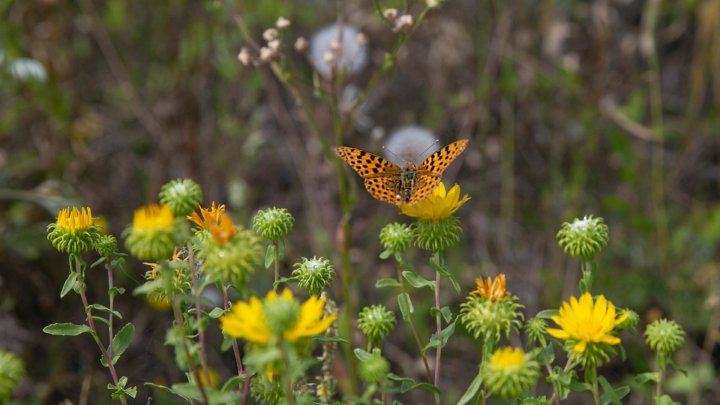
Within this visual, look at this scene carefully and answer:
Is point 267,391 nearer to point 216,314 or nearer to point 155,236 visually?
point 216,314

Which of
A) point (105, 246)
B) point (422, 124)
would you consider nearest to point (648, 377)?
point (105, 246)

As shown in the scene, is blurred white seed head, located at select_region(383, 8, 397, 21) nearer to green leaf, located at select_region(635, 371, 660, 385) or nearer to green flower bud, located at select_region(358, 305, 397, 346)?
green flower bud, located at select_region(358, 305, 397, 346)

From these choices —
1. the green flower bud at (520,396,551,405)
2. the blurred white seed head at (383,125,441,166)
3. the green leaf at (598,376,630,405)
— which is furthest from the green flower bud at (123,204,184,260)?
the blurred white seed head at (383,125,441,166)

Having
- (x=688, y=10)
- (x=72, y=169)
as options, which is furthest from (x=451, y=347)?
(x=688, y=10)

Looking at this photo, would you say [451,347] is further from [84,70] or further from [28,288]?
[84,70]

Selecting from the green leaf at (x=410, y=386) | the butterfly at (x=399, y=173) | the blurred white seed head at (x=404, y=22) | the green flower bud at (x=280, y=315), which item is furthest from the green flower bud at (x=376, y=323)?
the blurred white seed head at (x=404, y=22)

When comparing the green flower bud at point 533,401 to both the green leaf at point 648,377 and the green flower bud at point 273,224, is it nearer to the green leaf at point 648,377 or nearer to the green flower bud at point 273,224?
the green leaf at point 648,377
